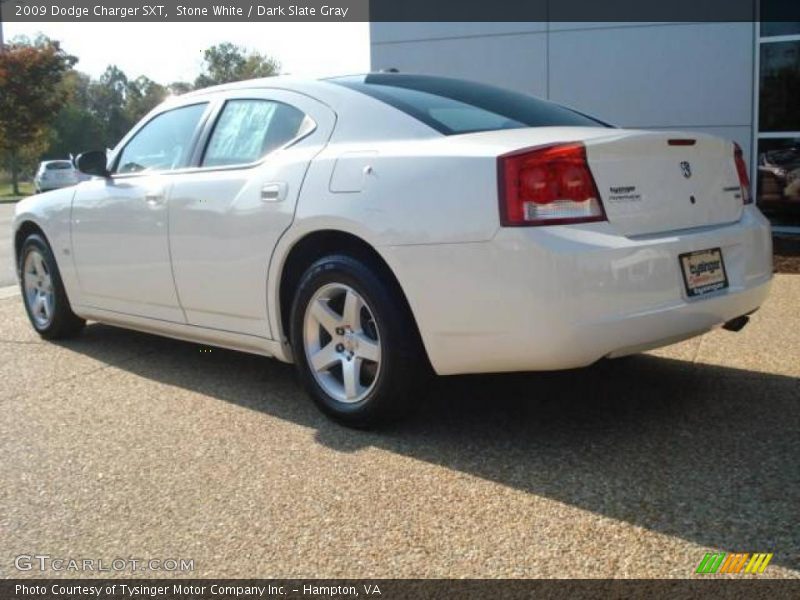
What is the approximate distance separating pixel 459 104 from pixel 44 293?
11.1 feet

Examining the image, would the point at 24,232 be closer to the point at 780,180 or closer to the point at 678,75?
the point at 678,75

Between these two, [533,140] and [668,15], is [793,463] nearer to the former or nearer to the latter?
[533,140]

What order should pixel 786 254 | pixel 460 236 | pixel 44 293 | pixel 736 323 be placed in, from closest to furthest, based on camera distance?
pixel 460 236, pixel 736 323, pixel 44 293, pixel 786 254

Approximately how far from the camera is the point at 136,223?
15.2 feet

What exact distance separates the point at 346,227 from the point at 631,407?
5.05 ft

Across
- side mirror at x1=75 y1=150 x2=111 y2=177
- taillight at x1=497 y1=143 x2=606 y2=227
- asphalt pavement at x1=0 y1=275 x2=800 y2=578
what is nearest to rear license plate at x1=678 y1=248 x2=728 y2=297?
taillight at x1=497 y1=143 x2=606 y2=227

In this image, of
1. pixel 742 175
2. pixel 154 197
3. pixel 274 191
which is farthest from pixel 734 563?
pixel 154 197

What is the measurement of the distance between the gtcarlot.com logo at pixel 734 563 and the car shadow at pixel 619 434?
4 cm

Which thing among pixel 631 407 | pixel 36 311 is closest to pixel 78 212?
pixel 36 311

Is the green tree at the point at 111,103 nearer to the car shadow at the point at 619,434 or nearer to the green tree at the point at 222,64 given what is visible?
the green tree at the point at 222,64

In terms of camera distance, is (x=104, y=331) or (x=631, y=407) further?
(x=104, y=331)

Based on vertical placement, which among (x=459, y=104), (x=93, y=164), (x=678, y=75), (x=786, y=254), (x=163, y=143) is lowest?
(x=786, y=254)

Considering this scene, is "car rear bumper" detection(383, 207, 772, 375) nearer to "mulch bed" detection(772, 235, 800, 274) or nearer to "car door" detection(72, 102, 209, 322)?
"car door" detection(72, 102, 209, 322)

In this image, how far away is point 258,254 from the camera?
13.0 feet
